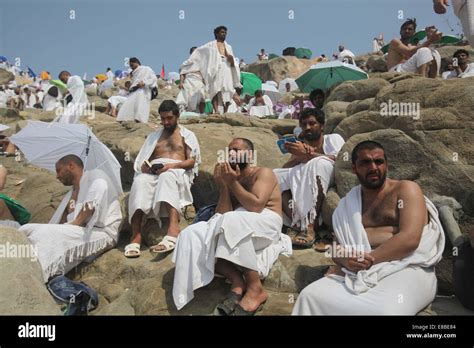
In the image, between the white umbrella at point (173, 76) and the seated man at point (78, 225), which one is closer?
the seated man at point (78, 225)

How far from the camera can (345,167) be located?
470 centimetres

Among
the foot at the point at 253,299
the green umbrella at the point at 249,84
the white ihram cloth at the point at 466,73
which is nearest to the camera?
the foot at the point at 253,299

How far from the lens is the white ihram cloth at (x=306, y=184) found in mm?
4586

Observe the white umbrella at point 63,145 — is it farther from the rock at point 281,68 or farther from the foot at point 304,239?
the rock at point 281,68

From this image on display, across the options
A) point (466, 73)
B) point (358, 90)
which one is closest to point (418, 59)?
point (466, 73)

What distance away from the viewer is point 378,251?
3.17m

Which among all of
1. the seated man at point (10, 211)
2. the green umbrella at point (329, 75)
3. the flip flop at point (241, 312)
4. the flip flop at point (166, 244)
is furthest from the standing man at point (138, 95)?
the flip flop at point (241, 312)

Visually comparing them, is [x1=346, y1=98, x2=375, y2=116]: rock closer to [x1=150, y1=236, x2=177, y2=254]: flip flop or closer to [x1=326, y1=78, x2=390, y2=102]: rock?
[x1=326, y1=78, x2=390, y2=102]: rock

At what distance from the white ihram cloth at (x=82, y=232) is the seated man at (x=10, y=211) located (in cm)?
33

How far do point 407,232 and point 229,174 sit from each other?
1.69 meters

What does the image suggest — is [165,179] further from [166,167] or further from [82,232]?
[82,232]
